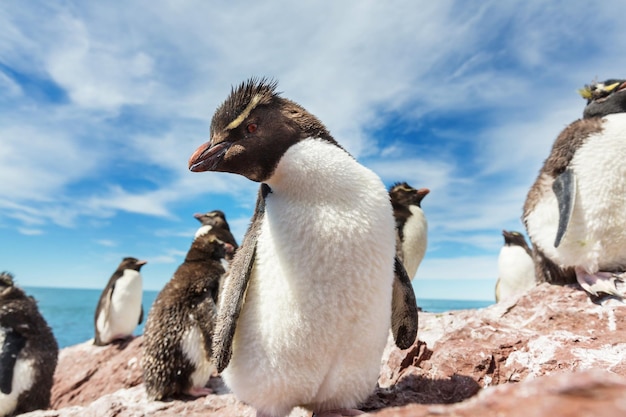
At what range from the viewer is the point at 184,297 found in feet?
14.5

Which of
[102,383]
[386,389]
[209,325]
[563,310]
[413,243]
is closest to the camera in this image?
[386,389]

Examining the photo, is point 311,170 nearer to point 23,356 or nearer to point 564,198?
point 564,198

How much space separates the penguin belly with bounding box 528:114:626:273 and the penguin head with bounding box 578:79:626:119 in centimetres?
28

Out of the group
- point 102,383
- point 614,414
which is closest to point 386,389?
point 614,414

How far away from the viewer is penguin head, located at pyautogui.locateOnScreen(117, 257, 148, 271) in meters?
9.36

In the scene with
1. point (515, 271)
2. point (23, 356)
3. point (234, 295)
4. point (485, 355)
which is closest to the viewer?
point (234, 295)

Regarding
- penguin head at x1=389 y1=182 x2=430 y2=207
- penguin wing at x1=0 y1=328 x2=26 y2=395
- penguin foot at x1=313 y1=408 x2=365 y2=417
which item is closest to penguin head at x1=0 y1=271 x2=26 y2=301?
penguin wing at x1=0 y1=328 x2=26 y2=395

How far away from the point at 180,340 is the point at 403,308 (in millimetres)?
2467

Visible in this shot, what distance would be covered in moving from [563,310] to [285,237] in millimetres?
2681

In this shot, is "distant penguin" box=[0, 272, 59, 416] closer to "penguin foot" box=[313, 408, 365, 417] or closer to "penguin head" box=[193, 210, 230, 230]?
"penguin head" box=[193, 210, 230, 230]

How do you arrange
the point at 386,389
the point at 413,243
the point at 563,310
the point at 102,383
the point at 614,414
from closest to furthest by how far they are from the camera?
the point at 614,414, the point at 386,389, the point at 563,310, the point at 102,383, the point at 413,243

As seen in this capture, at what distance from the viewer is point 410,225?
6984mm

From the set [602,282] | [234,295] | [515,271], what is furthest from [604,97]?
[515,271]

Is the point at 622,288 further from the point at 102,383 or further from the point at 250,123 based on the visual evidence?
the point at 102,383
